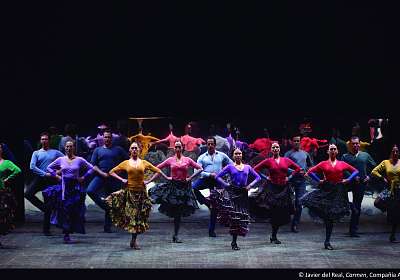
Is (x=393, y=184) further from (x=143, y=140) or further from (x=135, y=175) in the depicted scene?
(x=143, y=140)

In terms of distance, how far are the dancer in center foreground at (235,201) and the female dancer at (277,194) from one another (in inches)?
19.6

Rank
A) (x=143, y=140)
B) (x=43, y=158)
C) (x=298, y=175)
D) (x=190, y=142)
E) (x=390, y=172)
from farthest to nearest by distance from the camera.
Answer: (x=143, y=140)
(x=190, y=142)
(x=298, y=175)
(x=43, y=158)
(x=390, y=172)

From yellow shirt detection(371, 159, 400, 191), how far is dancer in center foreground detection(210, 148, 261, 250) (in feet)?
7.45

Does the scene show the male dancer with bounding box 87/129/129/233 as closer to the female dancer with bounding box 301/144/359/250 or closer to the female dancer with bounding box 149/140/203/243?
the female dancer with bounding box 149/140/203/243

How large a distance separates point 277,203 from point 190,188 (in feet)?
4.95

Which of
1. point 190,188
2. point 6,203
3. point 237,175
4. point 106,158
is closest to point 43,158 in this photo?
point 106,158

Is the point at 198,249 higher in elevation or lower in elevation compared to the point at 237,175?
lower

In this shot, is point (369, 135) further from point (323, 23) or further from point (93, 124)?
point (93, 124)

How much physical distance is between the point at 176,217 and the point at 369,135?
7.11m

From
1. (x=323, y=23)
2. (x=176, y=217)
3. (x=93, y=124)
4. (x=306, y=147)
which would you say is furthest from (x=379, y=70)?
(x=93, y=124)

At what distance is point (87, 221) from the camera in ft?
46.0

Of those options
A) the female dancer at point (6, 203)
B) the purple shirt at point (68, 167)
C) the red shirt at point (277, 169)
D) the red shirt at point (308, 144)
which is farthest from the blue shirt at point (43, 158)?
the red shirt at point (308, 144)

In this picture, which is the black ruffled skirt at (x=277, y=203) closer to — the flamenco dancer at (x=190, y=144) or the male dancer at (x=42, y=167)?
the male dancer at (x=42, y=167)

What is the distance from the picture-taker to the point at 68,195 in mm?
11734
